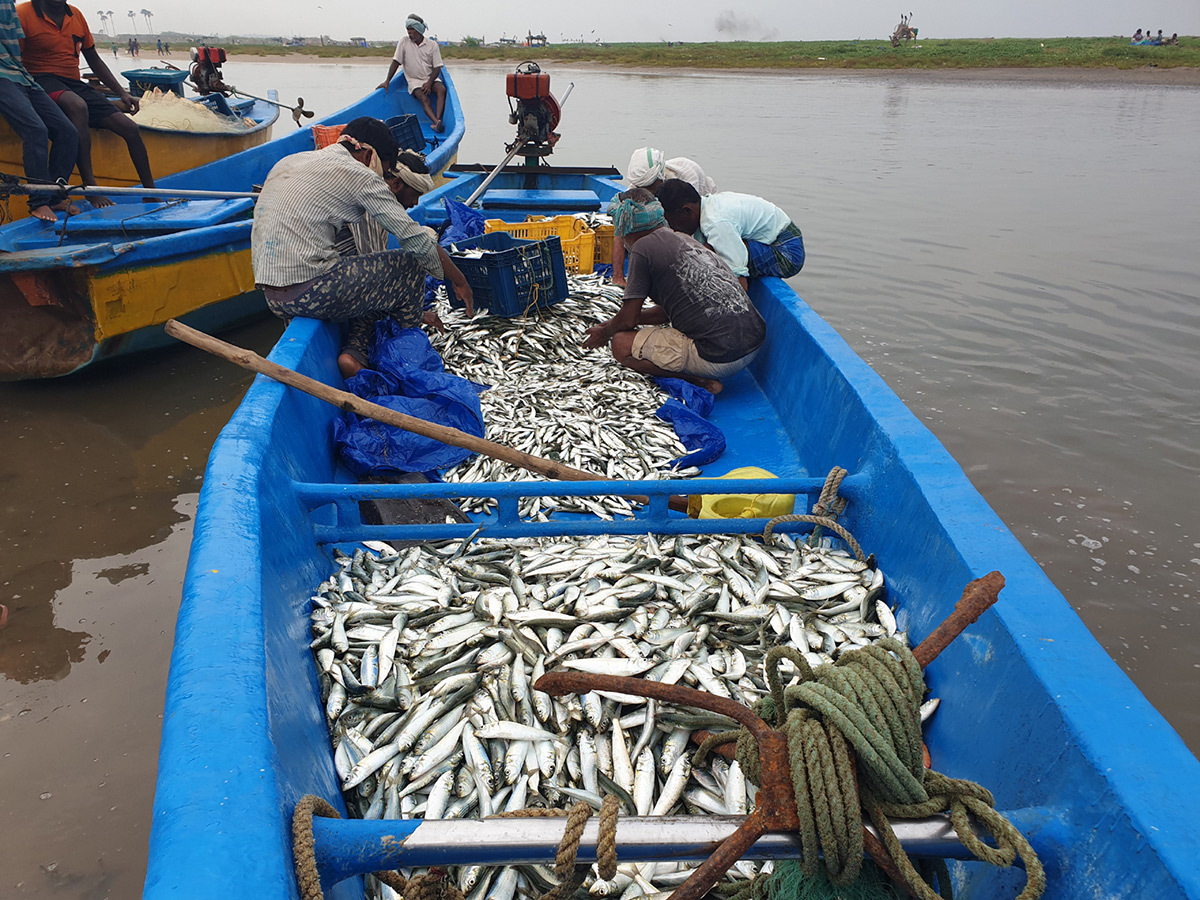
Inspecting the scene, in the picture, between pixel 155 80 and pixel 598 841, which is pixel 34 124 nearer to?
pixel 155 80

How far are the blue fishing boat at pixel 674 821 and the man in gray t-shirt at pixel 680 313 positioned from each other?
1384mm

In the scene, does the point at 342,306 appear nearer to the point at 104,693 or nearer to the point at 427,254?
the point at 427,254

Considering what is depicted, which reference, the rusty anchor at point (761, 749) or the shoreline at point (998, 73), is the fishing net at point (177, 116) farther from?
the shoreline at point (998, 73)

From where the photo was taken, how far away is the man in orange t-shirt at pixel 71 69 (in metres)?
7.32

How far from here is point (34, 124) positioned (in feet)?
22.0

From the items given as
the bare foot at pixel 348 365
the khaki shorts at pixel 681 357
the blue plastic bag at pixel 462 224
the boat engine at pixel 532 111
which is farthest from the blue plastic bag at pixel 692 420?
the boat engine at pixel 532 111

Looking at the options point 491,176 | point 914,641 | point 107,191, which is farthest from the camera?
point 491,176

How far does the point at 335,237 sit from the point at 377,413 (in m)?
2.03

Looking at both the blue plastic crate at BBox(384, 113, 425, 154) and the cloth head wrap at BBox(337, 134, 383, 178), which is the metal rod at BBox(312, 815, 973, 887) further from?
the blue plastic crate at BBox(384, 113, 425, 154)

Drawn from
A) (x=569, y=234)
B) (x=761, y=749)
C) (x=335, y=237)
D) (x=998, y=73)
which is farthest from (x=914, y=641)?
(x=998, y=73)

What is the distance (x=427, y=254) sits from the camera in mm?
5141

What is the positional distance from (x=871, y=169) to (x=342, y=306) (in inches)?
619

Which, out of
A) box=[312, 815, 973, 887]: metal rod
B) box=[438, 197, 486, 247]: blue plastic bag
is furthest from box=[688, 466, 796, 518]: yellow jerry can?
box=[438, 197, 486, 247]: blue plastic bag

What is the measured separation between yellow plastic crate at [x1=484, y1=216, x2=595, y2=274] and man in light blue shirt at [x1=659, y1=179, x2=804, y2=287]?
1.59 metres
